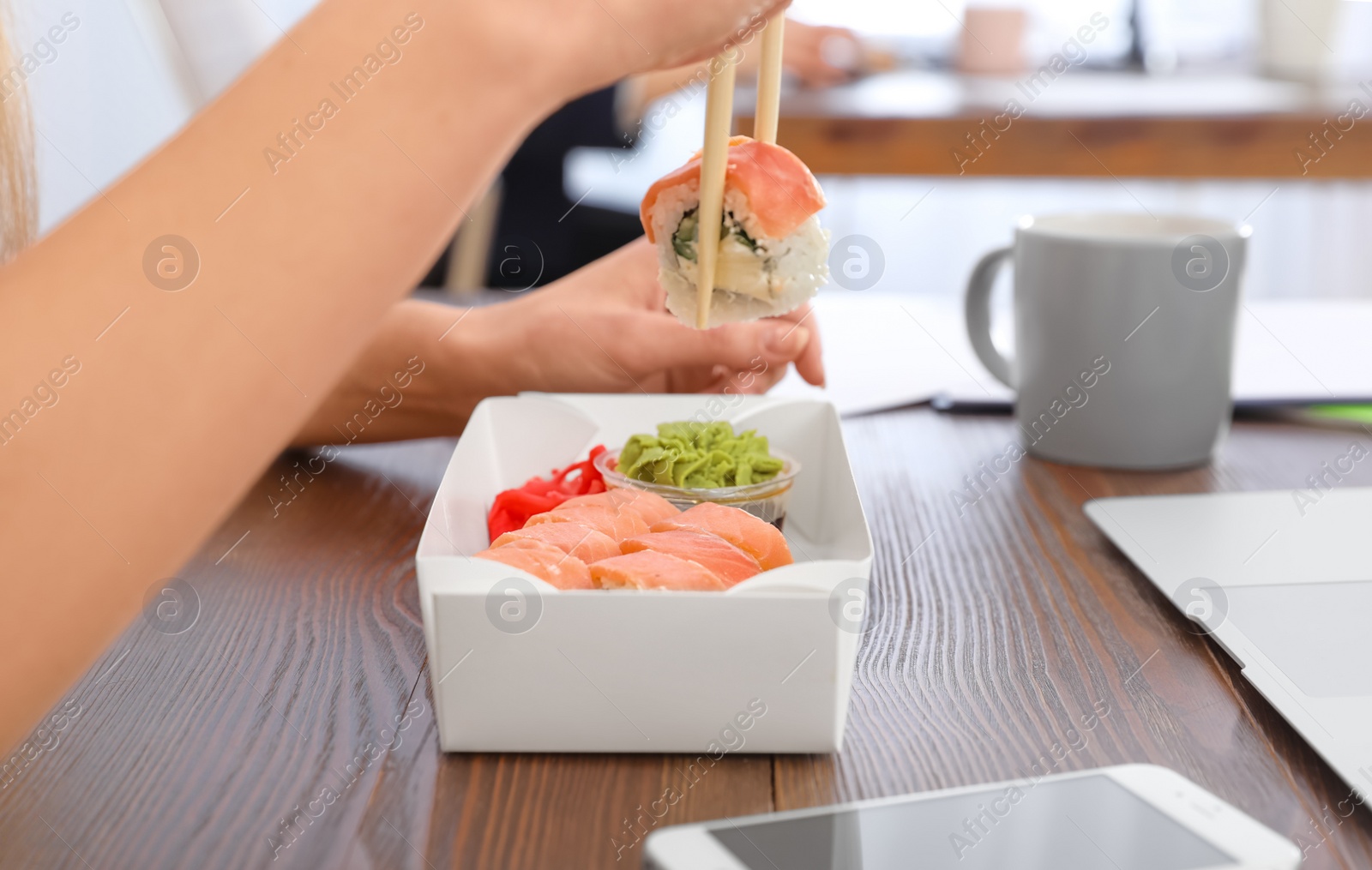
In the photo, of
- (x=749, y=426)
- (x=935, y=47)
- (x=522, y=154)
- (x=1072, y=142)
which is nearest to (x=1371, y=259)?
(x=935, y=47)

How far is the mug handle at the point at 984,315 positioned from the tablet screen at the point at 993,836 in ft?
1.85

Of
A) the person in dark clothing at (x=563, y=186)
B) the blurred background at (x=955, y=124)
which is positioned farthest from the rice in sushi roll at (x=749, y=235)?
the person in dark clothing at (x=563, y=186)

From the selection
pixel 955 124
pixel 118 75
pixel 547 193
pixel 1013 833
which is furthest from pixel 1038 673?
pixel 547 193

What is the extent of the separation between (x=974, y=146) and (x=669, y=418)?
1306 millimetres

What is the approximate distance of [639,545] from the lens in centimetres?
51

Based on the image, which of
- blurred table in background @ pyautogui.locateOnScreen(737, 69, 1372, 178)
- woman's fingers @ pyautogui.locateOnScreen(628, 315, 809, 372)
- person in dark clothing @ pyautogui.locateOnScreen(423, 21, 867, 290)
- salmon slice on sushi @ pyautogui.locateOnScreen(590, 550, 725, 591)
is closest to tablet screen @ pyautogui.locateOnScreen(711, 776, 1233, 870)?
salmon slice on sushi @ pyautogui.locateOnScreen(590, 550, 725, 591)

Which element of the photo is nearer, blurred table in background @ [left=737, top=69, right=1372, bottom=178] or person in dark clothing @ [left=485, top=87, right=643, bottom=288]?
blurred table in background @ [left=737, top=69, right=1372, bottom=178]

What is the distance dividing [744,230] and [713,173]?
2.6 inches

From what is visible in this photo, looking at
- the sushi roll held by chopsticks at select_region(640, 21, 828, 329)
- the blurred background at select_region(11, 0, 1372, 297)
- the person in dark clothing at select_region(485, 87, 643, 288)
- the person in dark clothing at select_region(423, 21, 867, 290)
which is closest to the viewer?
the sushi roll held by chopsticks at select_region(640, 21, 828, 329)

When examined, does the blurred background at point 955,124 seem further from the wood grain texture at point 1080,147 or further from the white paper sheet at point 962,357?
the white paper sheet at point 962,357

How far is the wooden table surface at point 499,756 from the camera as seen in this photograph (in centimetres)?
41

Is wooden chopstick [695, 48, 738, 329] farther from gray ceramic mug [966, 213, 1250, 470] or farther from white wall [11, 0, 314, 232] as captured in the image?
white wall [11, 0, 314, 232]

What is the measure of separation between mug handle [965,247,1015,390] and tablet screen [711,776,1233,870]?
22.3 inches

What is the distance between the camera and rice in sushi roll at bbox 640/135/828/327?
22.4 inches
